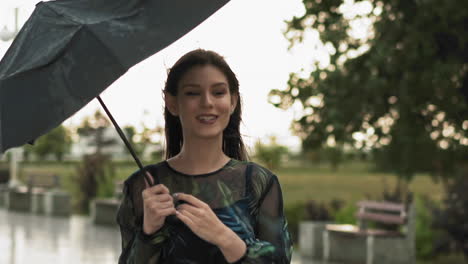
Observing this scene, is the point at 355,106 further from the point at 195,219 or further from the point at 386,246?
the point at 195,219

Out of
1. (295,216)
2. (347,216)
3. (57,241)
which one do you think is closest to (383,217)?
(347,216)

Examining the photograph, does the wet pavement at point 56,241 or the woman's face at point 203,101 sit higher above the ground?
the woman's face at point 203,101

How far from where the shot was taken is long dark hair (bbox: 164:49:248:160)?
2697 millimetres

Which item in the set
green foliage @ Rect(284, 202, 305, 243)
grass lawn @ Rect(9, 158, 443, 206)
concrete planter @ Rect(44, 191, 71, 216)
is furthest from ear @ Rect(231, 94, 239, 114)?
concrete planter @ Rect(44, 191, 71, 216)

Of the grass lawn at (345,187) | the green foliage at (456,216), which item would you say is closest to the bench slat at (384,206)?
the green foliage at (456,216)

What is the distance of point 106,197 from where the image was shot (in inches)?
818

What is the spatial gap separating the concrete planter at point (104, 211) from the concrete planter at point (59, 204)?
264 centimetres

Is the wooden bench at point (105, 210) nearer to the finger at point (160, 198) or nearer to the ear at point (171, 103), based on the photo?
the ear at point (171, 103)

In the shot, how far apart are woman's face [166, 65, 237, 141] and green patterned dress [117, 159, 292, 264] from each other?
0.14m

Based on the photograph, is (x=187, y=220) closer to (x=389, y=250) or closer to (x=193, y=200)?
(x=193, y=200)

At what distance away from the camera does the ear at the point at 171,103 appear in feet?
8.98

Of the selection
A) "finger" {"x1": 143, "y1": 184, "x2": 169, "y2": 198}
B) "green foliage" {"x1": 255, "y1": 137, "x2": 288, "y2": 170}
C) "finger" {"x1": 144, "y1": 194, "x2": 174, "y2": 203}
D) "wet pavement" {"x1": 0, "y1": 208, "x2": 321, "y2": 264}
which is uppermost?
"finger" {"x1": 143, "y1": 184, "x2": 169, "y2": 198}

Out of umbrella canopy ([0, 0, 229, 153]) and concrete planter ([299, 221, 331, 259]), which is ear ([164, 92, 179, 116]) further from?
concrete planter ([299, 221, 331, 259])

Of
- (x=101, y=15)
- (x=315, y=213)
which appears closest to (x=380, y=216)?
(x=315, y=213)
